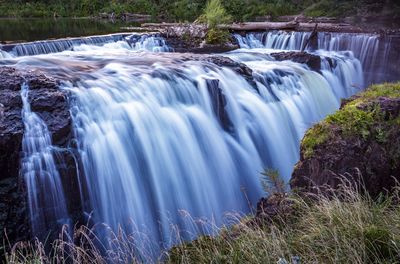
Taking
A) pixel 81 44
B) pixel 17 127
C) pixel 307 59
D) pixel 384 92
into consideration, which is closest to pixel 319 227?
pixel 384 92

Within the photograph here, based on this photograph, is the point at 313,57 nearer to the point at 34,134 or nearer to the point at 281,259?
the point at 34,134

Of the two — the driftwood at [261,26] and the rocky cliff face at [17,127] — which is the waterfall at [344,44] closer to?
the driftwood at [261,26]

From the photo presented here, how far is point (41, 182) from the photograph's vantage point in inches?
Answer: 203

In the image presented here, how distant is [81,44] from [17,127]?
314 inches

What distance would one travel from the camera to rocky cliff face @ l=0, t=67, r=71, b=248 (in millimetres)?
4879

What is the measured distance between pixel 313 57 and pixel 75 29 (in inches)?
456

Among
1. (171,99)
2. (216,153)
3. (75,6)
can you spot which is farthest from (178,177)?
(75,6)

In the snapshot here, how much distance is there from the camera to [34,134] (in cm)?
538

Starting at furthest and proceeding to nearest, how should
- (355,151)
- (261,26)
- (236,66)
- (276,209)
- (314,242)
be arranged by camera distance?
(261,26), (236,66), (355,151), (276,209), (314,242)

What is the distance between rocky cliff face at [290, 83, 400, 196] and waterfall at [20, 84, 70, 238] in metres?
2.83

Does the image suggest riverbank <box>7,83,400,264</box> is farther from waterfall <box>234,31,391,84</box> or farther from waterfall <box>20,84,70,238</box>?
waterfall <box>234,31,391,84</box>

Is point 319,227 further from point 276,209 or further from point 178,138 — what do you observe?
point 178,138

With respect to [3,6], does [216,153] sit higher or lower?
lower

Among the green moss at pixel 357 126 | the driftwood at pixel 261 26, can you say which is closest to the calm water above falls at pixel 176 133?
the green moss at pixel 357 126
